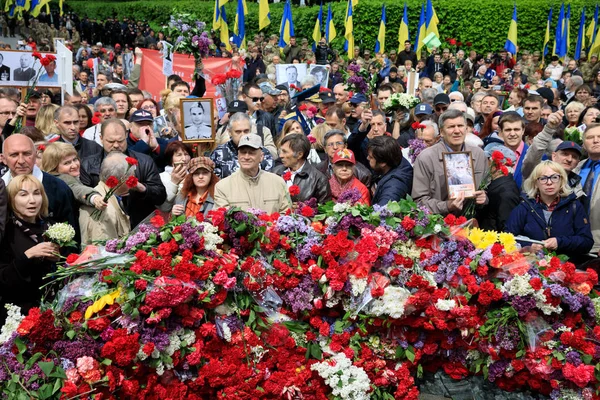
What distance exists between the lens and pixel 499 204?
6.26m

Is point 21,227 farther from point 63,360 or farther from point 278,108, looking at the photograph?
point 278,108

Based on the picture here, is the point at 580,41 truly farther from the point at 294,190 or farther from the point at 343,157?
the point at 294,190

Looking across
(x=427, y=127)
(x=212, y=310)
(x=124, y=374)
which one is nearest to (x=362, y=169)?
(x=427, y=127)

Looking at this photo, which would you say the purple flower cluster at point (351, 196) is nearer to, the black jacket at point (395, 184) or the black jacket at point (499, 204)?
the black jacket at point (395, 184)

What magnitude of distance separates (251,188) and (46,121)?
3.57 meters

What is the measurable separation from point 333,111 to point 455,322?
4.29 m

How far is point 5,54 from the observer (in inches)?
407

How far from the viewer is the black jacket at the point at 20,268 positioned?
4629 mm

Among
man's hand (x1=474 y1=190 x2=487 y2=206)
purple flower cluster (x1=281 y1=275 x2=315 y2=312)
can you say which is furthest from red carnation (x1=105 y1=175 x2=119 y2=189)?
man's hand (x1=474 y1=190 x2=487 y2=206)

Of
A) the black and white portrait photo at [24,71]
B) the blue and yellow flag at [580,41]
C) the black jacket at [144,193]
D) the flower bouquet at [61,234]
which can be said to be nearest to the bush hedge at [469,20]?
the blue and yellow flag at [580,41]

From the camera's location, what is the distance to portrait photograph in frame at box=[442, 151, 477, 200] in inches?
230

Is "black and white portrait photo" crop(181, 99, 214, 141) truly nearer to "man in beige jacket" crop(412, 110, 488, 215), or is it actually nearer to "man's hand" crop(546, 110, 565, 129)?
"man in beige jacket" crop(412, 110, 488, 215)

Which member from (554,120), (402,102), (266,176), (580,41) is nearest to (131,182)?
A: (266,176)

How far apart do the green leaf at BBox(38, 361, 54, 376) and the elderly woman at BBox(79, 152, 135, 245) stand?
1.83m
